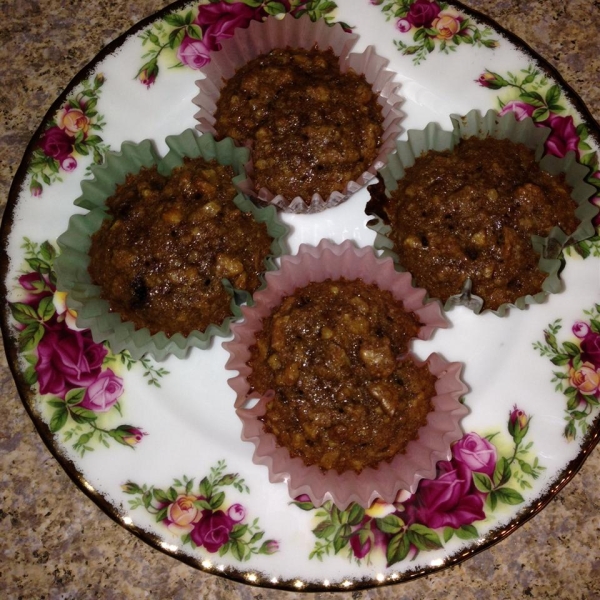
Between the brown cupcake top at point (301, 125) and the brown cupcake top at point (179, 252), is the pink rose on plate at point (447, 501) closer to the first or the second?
the brown cupcake top at point (179, 252)

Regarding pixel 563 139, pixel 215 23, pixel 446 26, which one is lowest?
pixel 215 23

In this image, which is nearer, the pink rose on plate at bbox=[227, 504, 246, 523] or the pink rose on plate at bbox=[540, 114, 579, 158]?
the pink rose on plate at bbox=[227, 504, 246, 523]

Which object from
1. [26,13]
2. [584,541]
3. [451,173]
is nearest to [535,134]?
[451,173]

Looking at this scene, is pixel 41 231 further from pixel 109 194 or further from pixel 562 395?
pixel 562 395

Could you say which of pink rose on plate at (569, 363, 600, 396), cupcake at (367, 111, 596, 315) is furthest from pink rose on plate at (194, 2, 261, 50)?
pink rose on plate at (569, 363, 600, 396)

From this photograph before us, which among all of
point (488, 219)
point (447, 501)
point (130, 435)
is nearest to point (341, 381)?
point (447, 501)

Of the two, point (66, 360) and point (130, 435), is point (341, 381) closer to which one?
point (130, 435)

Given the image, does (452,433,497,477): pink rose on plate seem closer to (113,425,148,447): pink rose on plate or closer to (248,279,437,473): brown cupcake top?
(248,279,437,473): brown cupcake top

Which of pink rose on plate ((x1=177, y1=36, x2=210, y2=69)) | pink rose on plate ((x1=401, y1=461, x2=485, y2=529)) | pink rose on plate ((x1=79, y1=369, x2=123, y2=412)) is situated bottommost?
pink rose on plate ((x1=79, y1=369, x2=123, y2=412))
